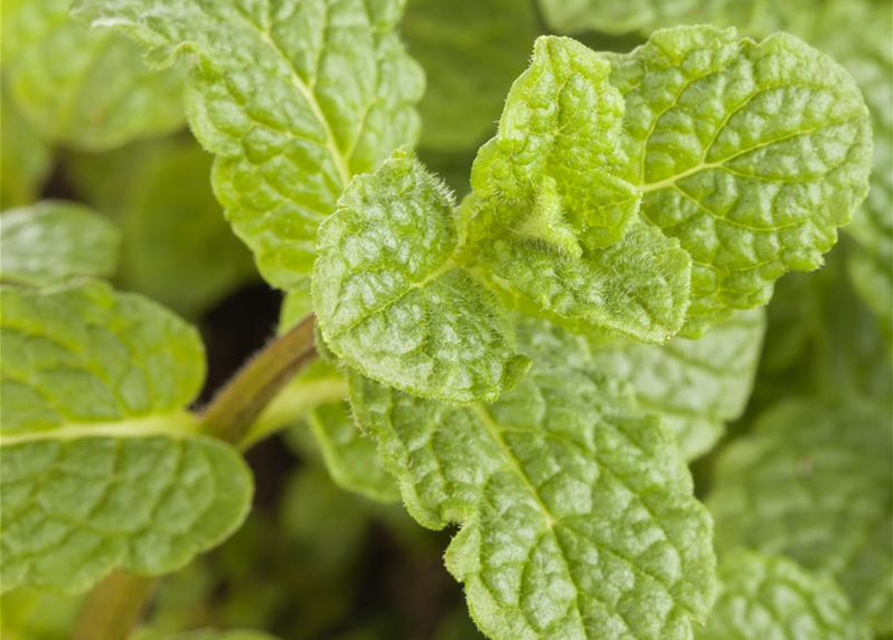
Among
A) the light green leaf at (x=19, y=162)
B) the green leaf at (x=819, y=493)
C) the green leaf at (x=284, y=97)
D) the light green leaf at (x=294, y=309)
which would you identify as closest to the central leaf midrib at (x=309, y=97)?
the green leaf at (x=284, y=97)

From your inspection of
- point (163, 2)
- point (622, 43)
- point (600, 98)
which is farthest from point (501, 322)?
point (622, 43)

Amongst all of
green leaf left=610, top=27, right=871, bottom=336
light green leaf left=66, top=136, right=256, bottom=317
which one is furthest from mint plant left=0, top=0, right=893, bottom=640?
light green leaf left=66, top=136, right=256, bottom=317

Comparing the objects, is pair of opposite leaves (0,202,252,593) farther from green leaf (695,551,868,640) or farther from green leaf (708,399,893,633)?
green leaf (708,399,893,633)

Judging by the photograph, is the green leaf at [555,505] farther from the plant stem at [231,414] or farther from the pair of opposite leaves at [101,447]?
the pair of opposite leaves at [101,447]

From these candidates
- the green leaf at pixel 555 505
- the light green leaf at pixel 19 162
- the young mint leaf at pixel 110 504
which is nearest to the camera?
the green leaf at pixel 555 505

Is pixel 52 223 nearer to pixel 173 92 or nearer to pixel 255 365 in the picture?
pixel 173 92

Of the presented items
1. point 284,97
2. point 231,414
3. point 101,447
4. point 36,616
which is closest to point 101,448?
point 101,447
